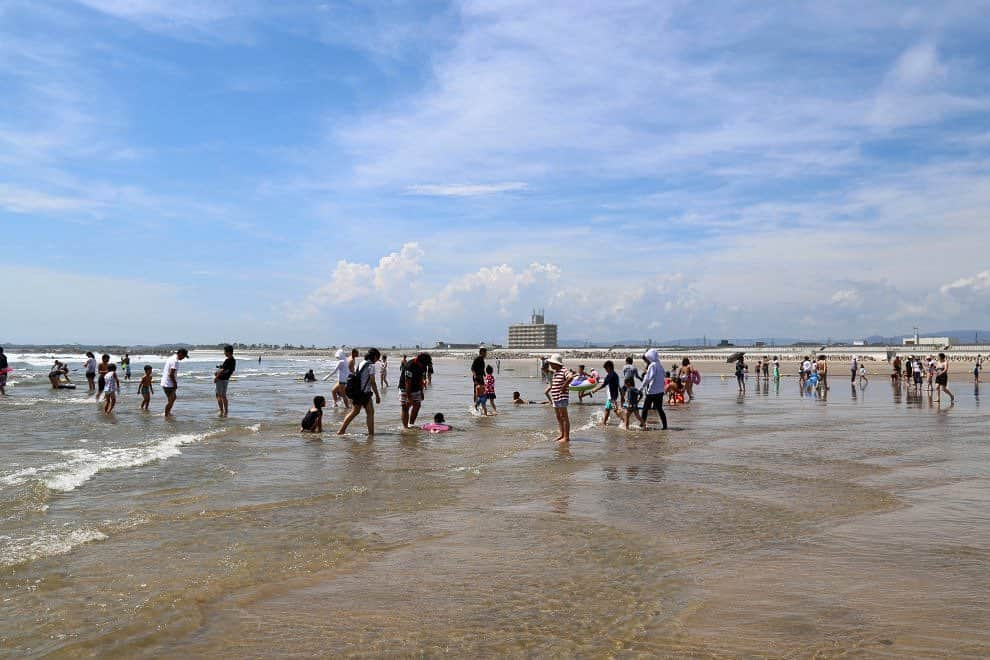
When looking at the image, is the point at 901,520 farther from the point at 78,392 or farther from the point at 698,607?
the point at 78,392

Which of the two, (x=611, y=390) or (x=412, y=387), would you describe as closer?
(x=412, y=387)

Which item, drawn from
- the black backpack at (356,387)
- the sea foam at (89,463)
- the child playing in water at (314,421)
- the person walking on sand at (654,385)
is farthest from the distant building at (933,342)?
the sea foam at (89,463)

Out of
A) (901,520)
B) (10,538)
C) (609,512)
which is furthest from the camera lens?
(609,512)

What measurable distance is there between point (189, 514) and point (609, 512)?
4623mm

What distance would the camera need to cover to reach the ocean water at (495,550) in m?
4.35

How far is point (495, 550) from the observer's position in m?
6.26

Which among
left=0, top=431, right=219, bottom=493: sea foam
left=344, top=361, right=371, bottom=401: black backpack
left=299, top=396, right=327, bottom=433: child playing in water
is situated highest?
left=344, top=361, right=371, bottom=401: black backpack

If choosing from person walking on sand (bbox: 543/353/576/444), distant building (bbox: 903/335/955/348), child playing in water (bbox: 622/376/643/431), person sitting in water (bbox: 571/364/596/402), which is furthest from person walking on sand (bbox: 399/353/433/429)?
distant building (bbox: 903/335/955/348)

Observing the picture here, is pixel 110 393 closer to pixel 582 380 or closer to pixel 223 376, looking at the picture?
pixel 223 376

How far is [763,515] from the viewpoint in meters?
7.62

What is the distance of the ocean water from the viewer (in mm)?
4352

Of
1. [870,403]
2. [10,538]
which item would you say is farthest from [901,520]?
[870,403]

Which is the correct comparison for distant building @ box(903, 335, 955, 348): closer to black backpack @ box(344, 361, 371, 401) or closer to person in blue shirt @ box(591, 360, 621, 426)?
person in blue shirt @ box(591, 360, 621, 426)

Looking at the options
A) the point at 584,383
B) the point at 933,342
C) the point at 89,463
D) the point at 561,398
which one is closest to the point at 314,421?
the point at 89,463
